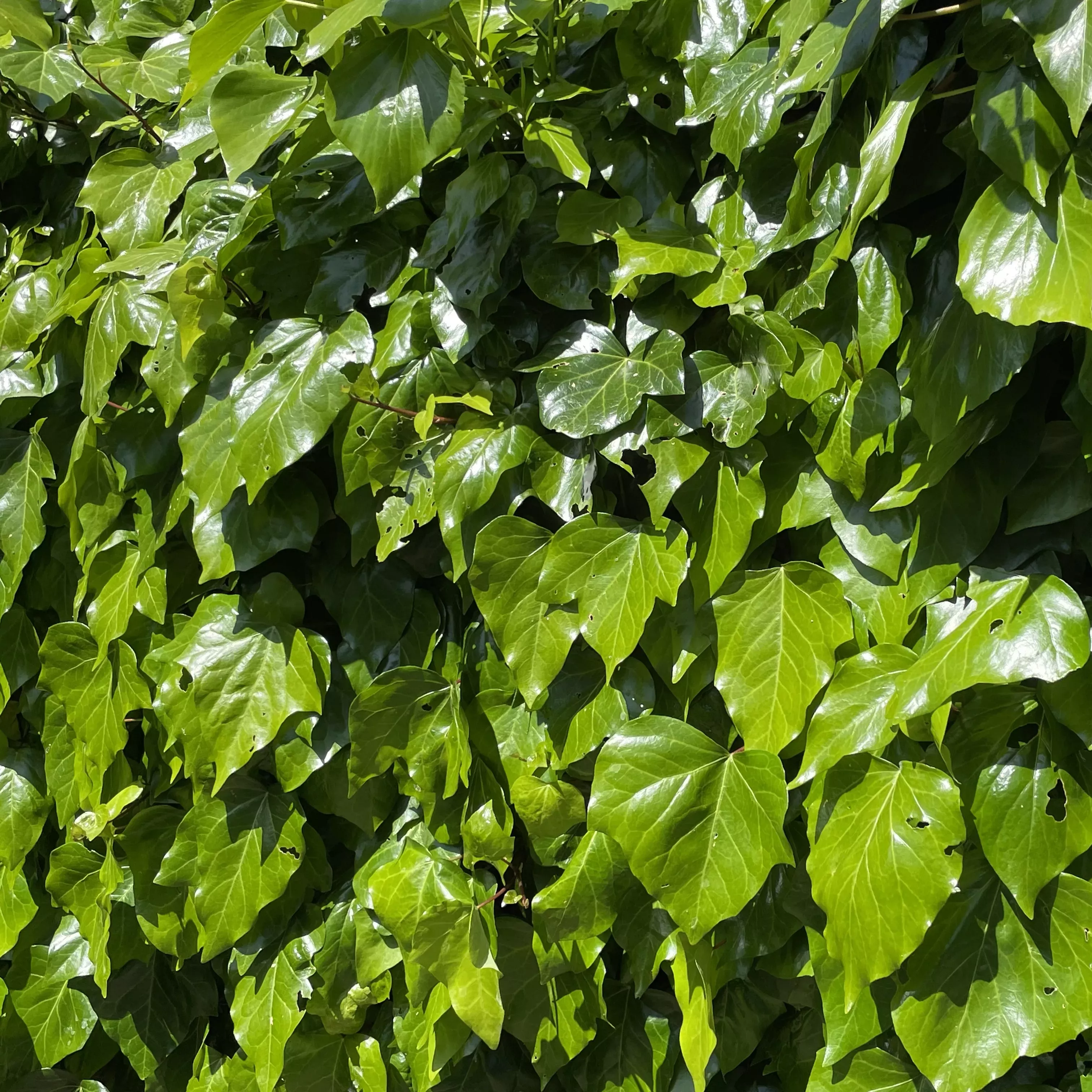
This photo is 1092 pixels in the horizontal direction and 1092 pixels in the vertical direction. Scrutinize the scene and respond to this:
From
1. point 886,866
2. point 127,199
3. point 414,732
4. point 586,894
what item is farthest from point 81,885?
point 886,866

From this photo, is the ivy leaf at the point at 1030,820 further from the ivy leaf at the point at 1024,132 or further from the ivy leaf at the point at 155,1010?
the ivy leaf at the point at 155,1010

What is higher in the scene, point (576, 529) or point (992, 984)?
point (576, 529)

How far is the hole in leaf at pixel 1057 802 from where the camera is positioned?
1.09 metres

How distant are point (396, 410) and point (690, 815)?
0.66m

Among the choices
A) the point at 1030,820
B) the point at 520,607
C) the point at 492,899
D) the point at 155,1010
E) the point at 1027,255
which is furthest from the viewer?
the point at 155,1010

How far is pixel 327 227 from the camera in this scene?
144 centimetres

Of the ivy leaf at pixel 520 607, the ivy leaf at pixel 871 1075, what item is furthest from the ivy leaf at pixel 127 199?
the ivy leaf at pixel 871 1075

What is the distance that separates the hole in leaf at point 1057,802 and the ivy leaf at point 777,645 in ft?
0.86

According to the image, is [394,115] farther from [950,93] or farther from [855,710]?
[855,710]

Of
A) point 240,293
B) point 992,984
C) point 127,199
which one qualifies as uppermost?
point 127,199

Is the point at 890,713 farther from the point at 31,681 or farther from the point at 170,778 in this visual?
the point at 31,681

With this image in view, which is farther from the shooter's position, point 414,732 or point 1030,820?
point 414,732

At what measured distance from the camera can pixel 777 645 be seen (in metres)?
1.20

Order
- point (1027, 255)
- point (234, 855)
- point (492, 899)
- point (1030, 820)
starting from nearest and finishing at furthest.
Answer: point (1027, 255)
point (1030, 820)
point (492, 899)
point (234, 855)
